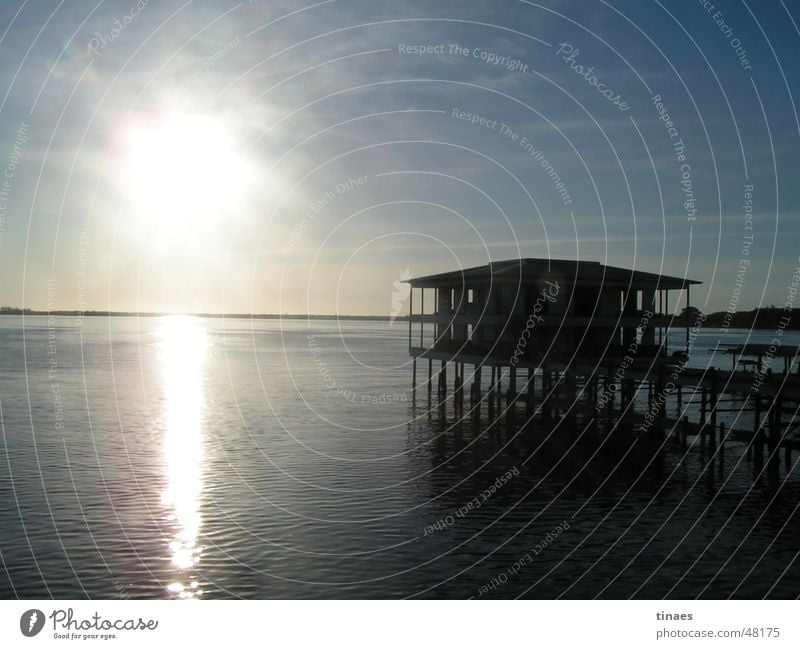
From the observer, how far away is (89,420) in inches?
2035

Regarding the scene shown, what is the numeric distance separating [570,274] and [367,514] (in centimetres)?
2404

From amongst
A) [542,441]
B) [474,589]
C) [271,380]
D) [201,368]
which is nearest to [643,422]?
[542,441]

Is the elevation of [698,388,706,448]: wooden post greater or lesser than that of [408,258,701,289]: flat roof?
lesser

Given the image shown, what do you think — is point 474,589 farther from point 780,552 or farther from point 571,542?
point 780,552

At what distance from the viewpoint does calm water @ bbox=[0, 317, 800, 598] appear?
21.3m

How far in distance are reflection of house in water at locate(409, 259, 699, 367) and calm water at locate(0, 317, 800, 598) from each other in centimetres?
533

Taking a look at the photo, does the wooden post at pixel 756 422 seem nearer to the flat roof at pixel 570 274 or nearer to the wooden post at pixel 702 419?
the wooden post at pixel 702 419

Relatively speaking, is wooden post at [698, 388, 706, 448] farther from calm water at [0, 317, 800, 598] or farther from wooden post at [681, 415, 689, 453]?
calm water at [0, 317, 800, 598]

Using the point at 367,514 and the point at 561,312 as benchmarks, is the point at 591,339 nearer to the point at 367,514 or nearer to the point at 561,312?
the point at 561,312

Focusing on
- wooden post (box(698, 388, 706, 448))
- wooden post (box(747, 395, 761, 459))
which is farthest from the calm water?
wooden post (box(698, 388, 706, 448))

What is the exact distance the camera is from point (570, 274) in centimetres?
4691

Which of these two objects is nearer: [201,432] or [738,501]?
[738,501]
